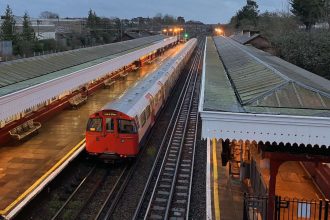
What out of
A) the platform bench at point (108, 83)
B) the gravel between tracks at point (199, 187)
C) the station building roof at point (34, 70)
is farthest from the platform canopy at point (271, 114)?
the platform bench at point (108, 83)

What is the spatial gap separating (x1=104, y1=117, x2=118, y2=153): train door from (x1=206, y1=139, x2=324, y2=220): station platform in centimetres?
343

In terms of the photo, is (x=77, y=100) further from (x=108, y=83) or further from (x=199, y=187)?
(x=199, y=187)

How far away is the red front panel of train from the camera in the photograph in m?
14.2

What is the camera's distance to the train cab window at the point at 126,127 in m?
14.2

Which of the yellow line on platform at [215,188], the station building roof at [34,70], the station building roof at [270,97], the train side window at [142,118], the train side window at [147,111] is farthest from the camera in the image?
the train side window at [147,111]

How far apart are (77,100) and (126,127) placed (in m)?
9.96

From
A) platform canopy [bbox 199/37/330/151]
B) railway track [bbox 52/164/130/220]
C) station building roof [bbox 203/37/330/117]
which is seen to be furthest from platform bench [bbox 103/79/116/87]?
platform canopy [bbox 199/37/330/151]

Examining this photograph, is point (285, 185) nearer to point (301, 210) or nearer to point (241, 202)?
point (241, 202)

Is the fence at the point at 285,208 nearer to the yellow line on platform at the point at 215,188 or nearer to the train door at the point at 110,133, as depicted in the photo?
the yellow line on platform at the point at 215,188

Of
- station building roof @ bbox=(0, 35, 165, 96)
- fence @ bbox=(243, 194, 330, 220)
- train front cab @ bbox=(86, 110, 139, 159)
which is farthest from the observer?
train front cab @ bbox=(86, 110, 139, 159)

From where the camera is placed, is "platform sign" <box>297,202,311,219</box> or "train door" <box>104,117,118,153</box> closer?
"platform sign" <box>297,202,311,219</box>

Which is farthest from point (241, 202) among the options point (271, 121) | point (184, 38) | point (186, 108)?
point (184, 38)

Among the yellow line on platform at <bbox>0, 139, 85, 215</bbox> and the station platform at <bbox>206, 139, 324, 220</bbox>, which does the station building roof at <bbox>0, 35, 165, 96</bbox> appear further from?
the station platform at <bbox>206, 139, 324, 220</bbox>

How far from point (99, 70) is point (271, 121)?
582 inches
